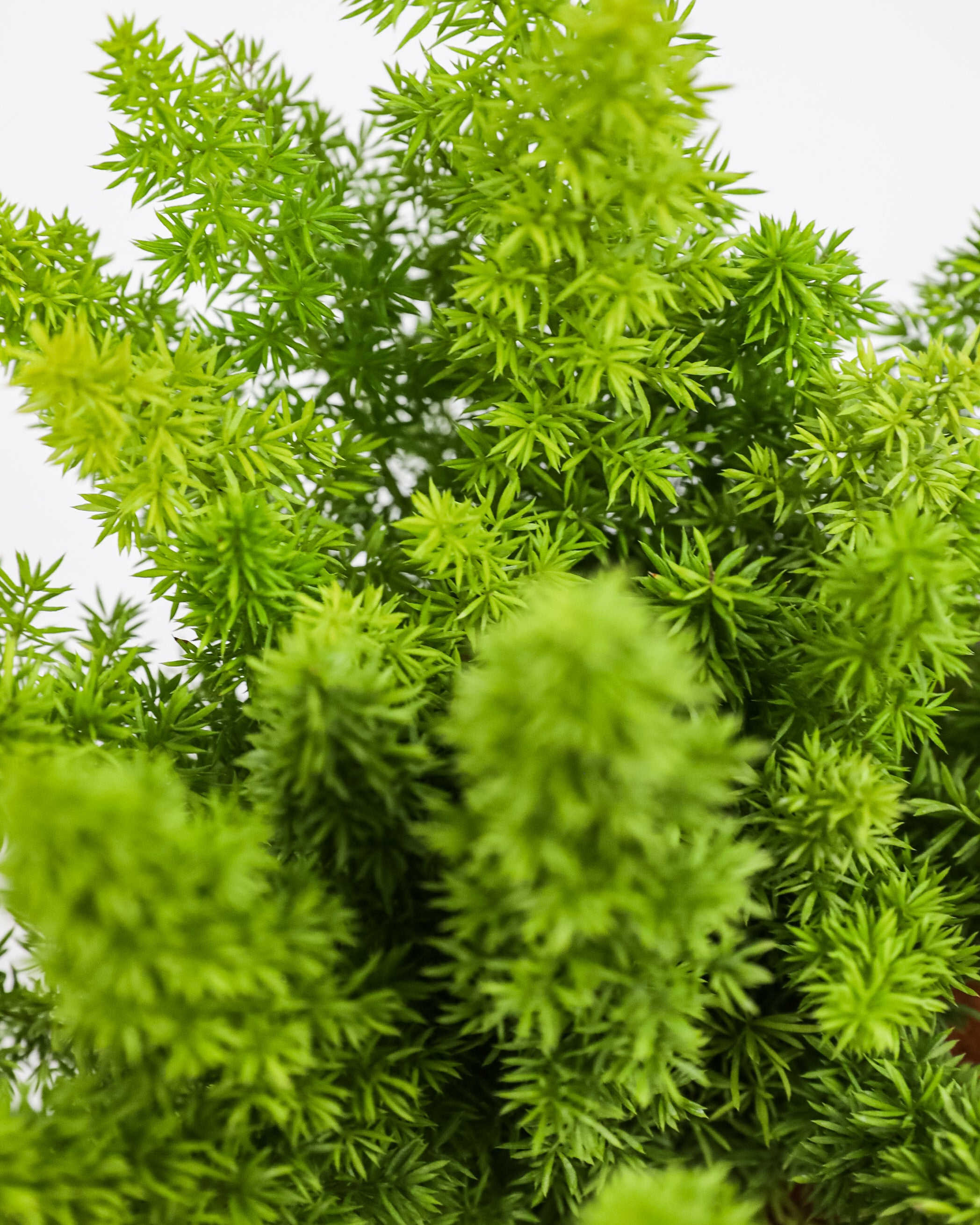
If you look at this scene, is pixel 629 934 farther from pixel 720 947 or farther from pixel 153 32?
pixel 153 32

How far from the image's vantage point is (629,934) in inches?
27.9

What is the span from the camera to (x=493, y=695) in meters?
0.62

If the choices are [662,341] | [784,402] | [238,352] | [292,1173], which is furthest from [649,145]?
[292,1173]

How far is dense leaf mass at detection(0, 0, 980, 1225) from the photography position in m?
0.65

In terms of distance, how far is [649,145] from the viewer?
2.43 ft

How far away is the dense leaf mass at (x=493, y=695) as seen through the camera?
65 centimetres

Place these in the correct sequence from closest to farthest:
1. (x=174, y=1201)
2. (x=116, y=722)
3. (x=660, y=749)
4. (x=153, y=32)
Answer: (x=660, y=749)
(x=174, y=1201)
(x=153, y=32)
(x=116, y=722)

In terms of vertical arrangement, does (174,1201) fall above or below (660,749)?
below

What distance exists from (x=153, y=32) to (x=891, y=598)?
76 cm

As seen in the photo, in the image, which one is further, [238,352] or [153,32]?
[238,352]

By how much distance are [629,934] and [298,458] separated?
0.52 m

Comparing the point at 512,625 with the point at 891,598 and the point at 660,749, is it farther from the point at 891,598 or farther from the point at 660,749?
the point at 891,598

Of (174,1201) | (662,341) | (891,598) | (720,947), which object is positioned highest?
(662,341)

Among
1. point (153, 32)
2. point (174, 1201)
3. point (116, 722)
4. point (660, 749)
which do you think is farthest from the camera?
point (116, 722)
